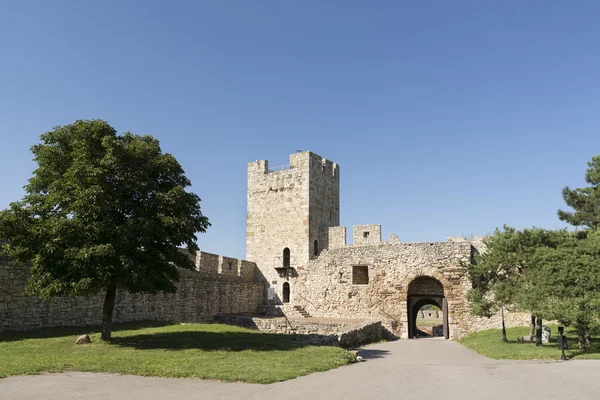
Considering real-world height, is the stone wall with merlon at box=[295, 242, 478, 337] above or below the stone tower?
below

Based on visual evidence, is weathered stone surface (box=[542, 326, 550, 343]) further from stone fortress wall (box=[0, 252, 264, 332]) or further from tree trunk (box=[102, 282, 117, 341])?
stone fortress wall (box=[0, 252, 264, 332])

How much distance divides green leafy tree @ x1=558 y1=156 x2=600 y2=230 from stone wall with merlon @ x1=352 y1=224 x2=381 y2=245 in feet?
34.6

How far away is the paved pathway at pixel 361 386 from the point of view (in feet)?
26.3

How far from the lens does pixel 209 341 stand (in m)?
14.9

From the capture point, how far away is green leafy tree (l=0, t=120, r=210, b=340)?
1316 centimetres

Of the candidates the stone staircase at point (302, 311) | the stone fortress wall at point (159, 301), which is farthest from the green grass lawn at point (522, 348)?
the stone fortress wall at point (159, 301)

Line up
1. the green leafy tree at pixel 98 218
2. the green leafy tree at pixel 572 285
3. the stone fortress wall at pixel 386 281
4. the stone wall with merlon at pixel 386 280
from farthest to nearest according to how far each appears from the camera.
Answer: the stone wall with merlon at pixel 386 280
the stone fortress wall at pixel 386 281
the green leafy tree at pixel 98 218
the green leafy tree at pixel 572 285

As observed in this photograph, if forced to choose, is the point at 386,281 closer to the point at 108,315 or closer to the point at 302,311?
the point at 302,311

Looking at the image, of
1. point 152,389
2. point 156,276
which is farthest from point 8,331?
point 152,389

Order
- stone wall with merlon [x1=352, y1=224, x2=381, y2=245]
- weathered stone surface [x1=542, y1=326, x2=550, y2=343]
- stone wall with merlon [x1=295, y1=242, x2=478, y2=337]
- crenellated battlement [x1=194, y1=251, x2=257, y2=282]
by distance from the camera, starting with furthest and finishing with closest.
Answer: stone wall with merlon [x1=352, y1=224, x2=381, y2=245] → crenellated battlement [x1=194, y1=251, x2=257, y2=282] → stone wall with merlon [x1=295, y1=242, x2=478, y2=337] → weathered stone surface [x1=542, y1=326, x2=550, y2=343]

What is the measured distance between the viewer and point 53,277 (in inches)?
523

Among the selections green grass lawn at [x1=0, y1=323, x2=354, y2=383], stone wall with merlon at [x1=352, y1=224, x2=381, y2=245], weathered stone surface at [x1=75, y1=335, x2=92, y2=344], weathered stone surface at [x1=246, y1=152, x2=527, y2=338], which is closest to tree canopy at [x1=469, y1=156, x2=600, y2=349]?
weathered stone surface at [x1=246, y1=152, x2=527, y2=338]

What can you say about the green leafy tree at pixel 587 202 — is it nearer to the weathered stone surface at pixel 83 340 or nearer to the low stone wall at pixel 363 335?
the low stone wall at pixel 363 335

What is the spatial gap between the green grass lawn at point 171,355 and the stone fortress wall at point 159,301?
31.3 inches
